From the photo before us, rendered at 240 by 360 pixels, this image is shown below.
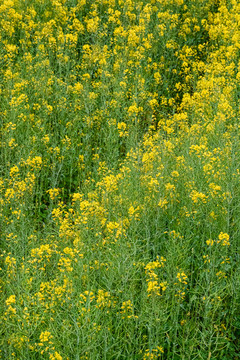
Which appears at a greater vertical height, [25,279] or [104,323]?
[25,279]

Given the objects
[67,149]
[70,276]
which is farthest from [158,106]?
[70,276]

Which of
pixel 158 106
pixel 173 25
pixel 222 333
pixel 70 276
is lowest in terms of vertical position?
pixel 222 333

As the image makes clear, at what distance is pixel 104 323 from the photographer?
3312 millimetres

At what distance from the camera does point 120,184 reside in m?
4.66

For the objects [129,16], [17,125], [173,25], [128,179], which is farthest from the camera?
[129,16]

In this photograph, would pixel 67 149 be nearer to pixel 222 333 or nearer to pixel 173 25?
Result: pixel 222 333

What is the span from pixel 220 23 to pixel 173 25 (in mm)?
1235

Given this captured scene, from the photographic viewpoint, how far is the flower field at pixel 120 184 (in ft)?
10.8

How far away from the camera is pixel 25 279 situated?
11.0 feet

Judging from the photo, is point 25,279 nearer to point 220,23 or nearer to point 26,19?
point 26,19

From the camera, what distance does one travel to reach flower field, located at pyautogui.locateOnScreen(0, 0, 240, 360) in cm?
328

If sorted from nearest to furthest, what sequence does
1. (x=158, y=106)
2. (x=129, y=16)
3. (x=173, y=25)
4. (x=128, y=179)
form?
(x=128, y=179) < (x=158, y=106) < (x=173, y=25) < (x=129, y=16)

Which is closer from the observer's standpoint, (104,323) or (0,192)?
(104,323)

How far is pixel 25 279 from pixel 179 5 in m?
6.69
